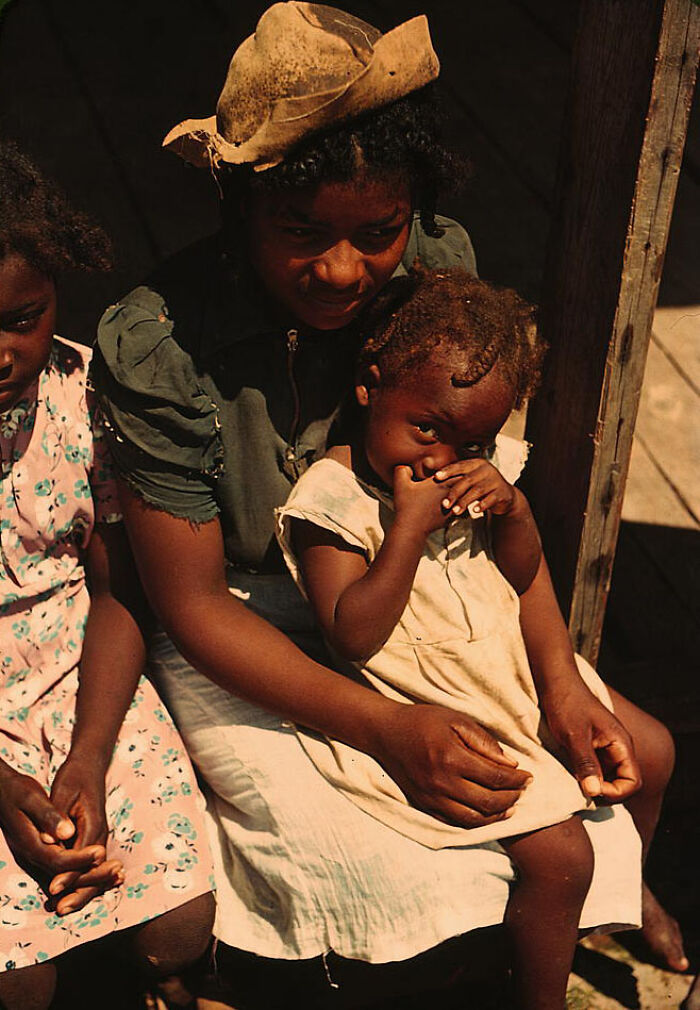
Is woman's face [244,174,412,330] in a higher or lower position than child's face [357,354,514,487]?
higher

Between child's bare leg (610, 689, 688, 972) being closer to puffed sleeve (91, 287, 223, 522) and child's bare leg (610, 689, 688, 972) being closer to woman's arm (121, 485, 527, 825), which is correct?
woman's arm (121, 485, 527, 825)

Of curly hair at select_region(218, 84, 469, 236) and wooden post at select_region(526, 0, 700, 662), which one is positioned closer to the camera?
curly hair at select_region(218, 84, 469, 236)

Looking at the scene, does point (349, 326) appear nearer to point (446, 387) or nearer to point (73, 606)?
point (446, 387)

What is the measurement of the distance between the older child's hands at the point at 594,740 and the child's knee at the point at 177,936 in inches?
25.7

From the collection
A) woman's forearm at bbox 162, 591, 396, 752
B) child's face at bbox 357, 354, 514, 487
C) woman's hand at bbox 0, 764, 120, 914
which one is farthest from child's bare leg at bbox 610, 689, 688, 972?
woman's hand at bbox 0, 764, 120, 914

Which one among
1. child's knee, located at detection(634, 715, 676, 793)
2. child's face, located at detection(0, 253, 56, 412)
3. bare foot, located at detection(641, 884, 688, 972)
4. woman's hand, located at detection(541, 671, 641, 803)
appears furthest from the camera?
bare foot, located at detection(641, 884, 688, 972)

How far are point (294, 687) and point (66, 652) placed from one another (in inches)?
17.1

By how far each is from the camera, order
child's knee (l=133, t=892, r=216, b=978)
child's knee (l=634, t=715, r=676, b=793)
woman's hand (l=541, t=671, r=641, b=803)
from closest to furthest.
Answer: child's knee (l=133, t=892, r=216, b=978) → woman's hand (l=541, t=671, r=641, b=803) → child's knee (l=634, t=715, r=676, b=793)

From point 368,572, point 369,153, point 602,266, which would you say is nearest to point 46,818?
point 368,572

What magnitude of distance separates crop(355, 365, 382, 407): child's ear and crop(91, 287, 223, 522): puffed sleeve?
24 centimetres

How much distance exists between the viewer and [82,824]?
1.93m

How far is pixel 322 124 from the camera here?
5.51 ft

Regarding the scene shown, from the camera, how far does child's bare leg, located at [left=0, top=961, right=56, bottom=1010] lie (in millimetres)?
1846

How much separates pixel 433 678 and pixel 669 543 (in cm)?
133
